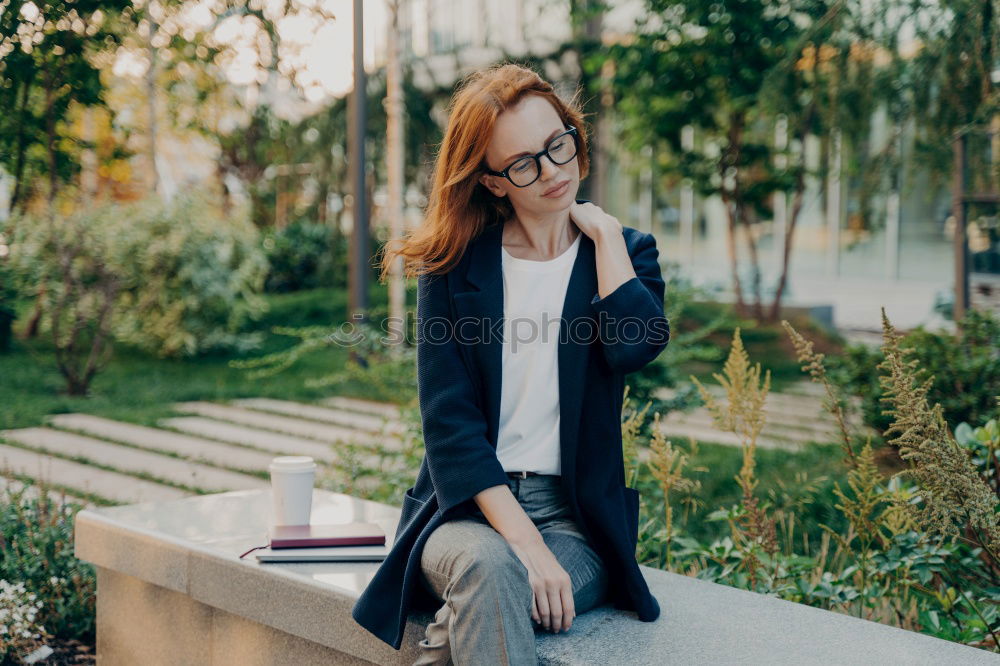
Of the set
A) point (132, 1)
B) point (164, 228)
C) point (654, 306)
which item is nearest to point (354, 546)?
point (654, 306)

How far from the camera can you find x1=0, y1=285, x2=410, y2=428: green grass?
22.1 ft

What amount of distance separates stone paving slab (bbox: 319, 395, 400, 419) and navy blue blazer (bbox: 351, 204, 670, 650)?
499 centimetres

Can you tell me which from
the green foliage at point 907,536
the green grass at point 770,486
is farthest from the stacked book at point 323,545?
the green grass at point 770,486

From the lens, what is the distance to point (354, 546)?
2.39 metres

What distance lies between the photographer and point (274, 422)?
662 centimetres

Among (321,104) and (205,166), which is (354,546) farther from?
(205,166)

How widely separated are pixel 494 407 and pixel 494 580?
0.42 meters

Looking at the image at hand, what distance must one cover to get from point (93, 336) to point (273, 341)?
2731mm

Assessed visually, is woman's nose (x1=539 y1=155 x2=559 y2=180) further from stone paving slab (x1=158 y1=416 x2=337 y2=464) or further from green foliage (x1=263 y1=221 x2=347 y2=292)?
green foliage (x1=263 y1=221 x2=347 y2=292)

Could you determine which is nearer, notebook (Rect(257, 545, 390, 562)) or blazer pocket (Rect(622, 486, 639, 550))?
blazer pocket (Rect(622, 486, 639, 550))

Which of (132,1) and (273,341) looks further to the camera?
(273,341)

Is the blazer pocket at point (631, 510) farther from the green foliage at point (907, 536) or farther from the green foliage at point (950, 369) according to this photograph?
the green foliage at point (950, 369)

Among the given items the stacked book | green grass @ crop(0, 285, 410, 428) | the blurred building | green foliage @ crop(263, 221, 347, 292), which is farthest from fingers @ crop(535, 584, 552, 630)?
green foliage @ crop(263, 221, 347, 292)

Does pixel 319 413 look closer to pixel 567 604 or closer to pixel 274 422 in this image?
pixel 274 422
